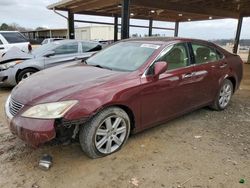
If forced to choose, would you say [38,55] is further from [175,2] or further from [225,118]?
[175,2]

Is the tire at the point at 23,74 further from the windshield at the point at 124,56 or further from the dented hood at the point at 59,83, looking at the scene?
the dented hood at the point at 59,83

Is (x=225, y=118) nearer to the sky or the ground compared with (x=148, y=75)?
nearer to the ground

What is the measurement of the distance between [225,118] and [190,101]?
0.98 metres

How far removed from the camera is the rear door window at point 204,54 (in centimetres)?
409

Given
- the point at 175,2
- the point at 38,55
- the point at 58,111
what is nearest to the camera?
the point at 58,111

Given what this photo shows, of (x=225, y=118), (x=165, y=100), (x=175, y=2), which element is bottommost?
(x=225, y=118)

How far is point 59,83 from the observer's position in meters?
2.96

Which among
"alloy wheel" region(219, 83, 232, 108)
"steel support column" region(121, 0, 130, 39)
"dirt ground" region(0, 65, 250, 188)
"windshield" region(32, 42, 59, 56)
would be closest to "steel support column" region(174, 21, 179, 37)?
"steel support column" region(121, 0, 130, 39)

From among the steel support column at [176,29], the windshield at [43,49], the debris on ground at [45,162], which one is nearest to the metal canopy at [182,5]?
the windshield at [43,49]

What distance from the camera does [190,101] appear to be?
13.2 ft

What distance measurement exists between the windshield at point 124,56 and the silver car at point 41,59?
2105mm

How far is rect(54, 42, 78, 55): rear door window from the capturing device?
7152mm

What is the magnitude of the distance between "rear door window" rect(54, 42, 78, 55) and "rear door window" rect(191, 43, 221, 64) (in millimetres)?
4322

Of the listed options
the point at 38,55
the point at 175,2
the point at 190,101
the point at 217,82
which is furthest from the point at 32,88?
the point at 175,2
